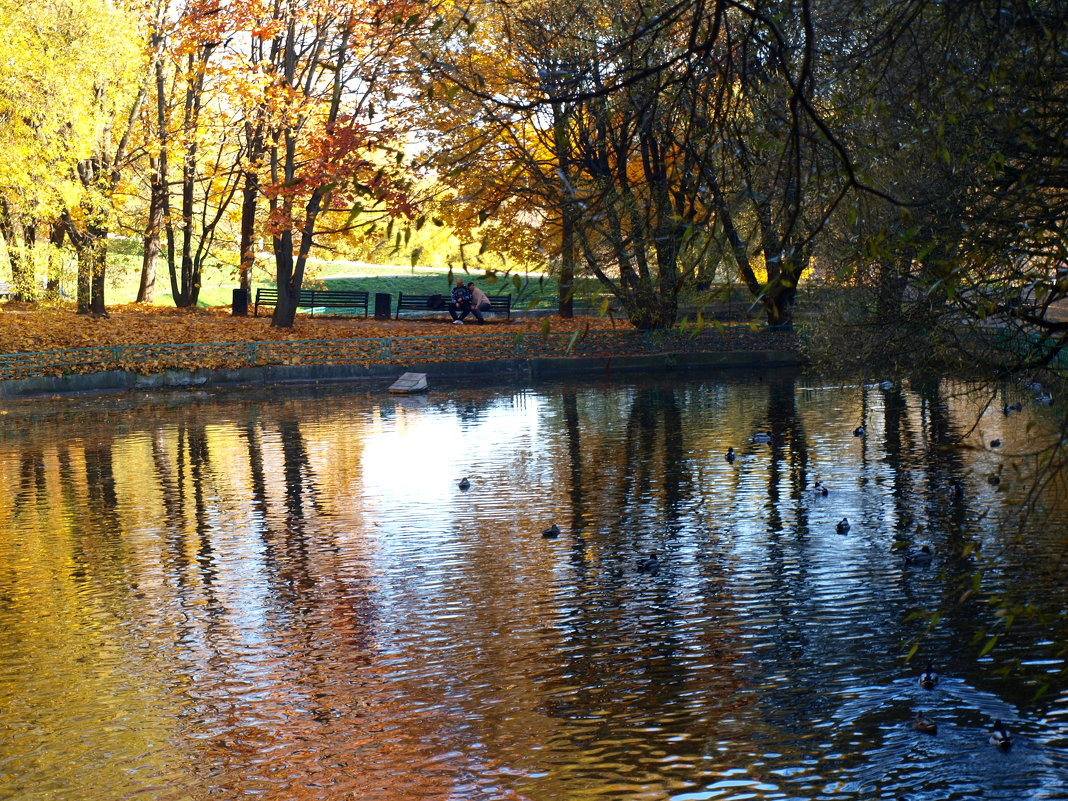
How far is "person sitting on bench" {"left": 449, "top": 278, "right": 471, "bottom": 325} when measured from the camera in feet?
116

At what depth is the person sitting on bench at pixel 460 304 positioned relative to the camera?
1398 inches

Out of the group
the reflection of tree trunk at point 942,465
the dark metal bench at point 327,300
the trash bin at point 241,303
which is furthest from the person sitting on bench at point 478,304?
the reflection of tree trunk at point 942,465

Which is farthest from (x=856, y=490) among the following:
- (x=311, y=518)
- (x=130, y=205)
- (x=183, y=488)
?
(x=130, y=205)

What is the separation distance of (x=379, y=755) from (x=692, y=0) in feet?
14.3

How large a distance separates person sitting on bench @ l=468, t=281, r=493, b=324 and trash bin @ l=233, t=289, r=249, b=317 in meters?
7.36

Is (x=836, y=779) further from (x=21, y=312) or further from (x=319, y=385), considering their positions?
(x=21, y=312)

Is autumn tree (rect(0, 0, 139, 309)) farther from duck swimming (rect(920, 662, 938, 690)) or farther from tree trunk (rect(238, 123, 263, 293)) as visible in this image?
duck swimming (rect(920, 662, 938, 690))

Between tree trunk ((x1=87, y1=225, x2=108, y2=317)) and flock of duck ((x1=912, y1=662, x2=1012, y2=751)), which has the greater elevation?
tree trunk ((x1=87, y1=225, x2=108, y2=317))

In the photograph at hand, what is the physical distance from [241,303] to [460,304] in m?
7.29

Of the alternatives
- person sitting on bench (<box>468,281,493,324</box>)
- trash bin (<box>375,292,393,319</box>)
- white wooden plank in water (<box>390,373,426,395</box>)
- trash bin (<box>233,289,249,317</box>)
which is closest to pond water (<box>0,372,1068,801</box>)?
white wooden plank in water (<box>390,373,426,395</box>)

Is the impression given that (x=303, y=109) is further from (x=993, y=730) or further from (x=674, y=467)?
(x=993, y=730)

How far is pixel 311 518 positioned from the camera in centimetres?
1309

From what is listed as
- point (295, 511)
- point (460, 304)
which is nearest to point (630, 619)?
point (295, 511)

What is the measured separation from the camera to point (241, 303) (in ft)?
123
